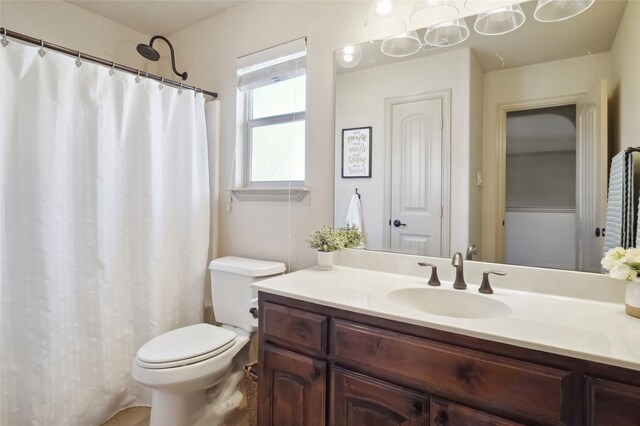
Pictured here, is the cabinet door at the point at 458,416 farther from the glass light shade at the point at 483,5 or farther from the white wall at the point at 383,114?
the glass light shade at the point at 483,5

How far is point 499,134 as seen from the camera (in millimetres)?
1382

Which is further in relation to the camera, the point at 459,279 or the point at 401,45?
the point at 401,45

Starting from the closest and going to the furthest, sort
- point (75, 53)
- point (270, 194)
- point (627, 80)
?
point (627, 80) < point (75, 53) < point (270, 194)

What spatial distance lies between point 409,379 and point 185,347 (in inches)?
42.2

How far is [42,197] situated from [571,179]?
88.9 inches

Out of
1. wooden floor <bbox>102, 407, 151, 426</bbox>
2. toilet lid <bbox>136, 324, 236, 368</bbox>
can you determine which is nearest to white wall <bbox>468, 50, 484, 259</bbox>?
toilet lid <bbox>136, 324, 236, 368</bbox>

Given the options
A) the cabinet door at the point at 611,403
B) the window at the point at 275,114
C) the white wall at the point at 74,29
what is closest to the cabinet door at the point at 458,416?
the cabinet door at the point at 611,403

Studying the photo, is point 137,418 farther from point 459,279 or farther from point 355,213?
point 459,279

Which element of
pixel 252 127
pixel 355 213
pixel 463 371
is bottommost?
pixel 463 371

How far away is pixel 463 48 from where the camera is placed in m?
1.46

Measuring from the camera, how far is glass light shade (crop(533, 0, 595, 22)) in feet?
4.03

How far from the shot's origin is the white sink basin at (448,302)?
4.05 ft

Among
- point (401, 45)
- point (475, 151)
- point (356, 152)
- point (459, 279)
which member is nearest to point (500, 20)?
point (401, 45)

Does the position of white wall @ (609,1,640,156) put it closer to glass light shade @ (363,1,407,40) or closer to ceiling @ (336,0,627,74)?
ceiling @ (336,0,627,74)
